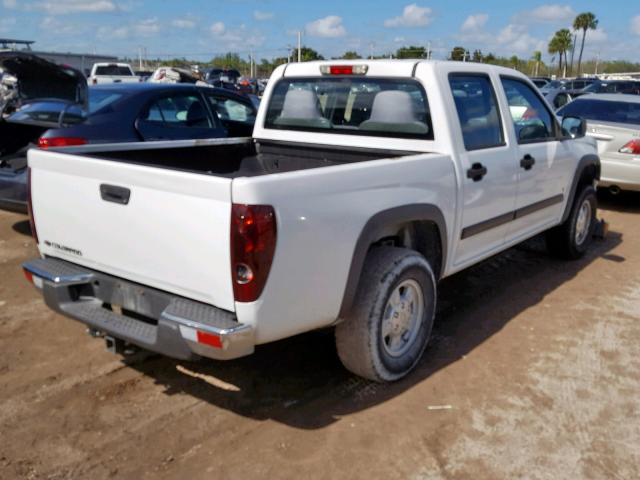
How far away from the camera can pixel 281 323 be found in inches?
116

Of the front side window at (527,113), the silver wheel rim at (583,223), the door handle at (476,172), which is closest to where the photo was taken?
the door handle at (476,172)

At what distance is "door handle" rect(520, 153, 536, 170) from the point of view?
477 centimetres

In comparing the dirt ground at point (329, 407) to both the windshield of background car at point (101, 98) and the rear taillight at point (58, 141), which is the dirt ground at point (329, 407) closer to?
the rear taillight at point (58, 141)

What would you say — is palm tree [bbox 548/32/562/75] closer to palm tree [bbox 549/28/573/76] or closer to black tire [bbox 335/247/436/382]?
palm tree [bbox 549/28/573/76]

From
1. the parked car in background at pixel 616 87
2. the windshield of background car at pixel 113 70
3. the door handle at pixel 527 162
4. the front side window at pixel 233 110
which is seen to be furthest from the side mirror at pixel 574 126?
the windshield of background car at pixel 113 70

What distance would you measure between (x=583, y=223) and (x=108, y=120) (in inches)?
198

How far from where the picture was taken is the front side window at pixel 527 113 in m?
4.89

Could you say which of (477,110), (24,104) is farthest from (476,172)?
(24,104)

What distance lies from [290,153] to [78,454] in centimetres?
266

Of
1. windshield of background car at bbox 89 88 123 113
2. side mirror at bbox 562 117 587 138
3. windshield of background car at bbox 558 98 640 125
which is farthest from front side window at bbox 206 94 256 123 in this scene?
windshield of background car at bbox 558 98 640 125

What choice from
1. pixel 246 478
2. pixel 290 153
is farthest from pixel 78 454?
pixel 290 153

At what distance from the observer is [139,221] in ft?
9.88

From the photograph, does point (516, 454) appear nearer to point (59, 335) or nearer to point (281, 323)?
point (281, 323)

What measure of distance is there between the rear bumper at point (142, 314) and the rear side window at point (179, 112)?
11.8ft
